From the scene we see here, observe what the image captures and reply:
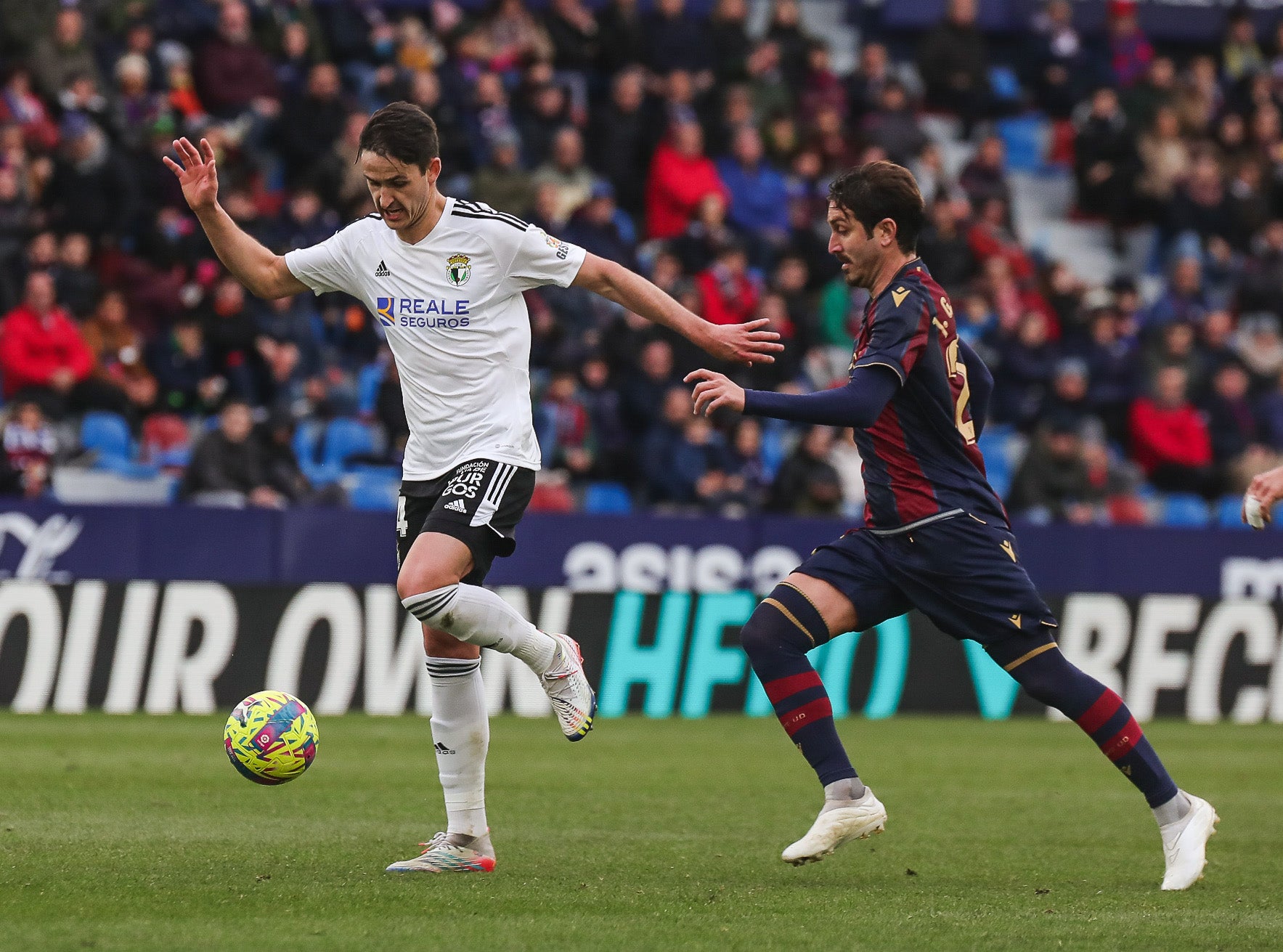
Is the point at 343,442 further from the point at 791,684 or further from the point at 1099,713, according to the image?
the point at 1099,713

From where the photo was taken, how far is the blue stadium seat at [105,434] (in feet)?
54.0

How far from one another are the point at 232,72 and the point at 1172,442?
10536mm

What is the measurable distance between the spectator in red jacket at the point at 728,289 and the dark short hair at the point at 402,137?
12.1 m

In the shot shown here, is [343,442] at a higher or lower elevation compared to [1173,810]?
higher

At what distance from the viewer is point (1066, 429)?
1975 cm

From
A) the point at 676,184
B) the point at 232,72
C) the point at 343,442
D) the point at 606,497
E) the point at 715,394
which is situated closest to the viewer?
the point at 715,394

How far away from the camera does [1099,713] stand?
6918 millimetres

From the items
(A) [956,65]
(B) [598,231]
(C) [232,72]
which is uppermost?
(A) [956,65]

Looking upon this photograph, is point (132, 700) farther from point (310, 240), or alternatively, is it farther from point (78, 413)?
point (310, 240)

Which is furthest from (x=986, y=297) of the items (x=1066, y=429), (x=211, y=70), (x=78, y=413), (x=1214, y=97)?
(x=78, y=413)

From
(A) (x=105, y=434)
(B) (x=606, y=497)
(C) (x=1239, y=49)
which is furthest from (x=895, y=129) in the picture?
(A) (x=105, y=434)

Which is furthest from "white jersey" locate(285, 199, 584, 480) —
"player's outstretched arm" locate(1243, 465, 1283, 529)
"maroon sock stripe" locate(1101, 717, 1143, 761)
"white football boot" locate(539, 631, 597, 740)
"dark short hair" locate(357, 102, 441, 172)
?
"player's outstretched arm" locate(1243, 465, 1283, 529)

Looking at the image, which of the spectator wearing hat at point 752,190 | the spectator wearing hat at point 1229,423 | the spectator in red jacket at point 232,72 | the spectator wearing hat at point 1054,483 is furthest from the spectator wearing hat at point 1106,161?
the spectator in red jacket at point 232,72

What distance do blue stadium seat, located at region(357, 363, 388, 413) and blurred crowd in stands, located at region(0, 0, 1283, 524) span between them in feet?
0.16
